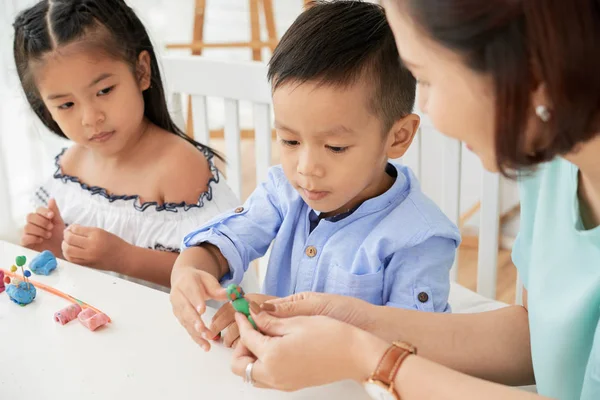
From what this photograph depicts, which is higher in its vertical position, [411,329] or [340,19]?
[340,19]

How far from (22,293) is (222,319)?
0.33 metres

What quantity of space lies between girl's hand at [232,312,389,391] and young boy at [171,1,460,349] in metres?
0.14

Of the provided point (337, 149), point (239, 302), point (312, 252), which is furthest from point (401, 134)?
point (239, 302)

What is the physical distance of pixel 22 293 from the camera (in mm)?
1049

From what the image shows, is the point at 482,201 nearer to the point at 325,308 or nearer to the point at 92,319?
the point at 325,308

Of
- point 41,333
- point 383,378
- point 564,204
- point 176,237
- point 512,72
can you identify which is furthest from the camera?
point 176,237

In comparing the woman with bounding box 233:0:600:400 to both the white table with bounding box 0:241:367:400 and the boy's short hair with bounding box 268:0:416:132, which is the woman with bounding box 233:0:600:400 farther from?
the boy's short hair with bounding box 268:0:416:132

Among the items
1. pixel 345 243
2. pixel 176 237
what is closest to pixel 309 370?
pixel 345 243

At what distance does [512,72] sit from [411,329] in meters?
0.44

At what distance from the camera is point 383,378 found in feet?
2.52

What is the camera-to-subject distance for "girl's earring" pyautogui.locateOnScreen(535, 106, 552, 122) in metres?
0.63

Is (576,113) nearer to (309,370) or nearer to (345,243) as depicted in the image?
(309,370)

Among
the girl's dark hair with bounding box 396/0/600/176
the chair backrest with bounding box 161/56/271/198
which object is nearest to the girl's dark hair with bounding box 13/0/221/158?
the chair backrest with bounding box 161/56/271/198

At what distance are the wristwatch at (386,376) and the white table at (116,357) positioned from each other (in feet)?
0.20
